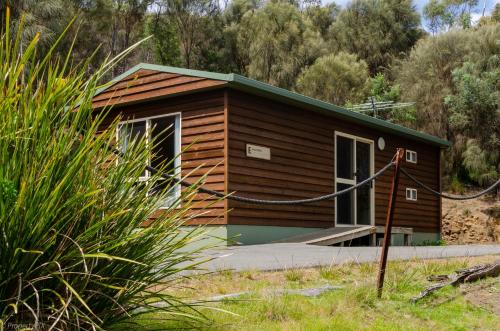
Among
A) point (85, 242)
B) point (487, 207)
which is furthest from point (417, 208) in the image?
point (85, 242)

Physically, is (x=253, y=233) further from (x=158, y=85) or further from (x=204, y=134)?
(x=158, y=85)

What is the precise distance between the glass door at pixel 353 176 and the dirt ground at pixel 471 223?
7.21 metres

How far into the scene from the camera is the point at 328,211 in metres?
12.4

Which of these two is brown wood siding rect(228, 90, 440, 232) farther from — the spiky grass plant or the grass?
the spiky grass plant

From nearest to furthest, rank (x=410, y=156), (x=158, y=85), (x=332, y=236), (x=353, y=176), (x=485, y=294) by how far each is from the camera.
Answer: (x=485, y=294)
(x=158, y=85)
(x=332, y=236)
(x=353, y=176)
(x=410, y=156)

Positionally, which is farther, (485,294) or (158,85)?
(158,85)

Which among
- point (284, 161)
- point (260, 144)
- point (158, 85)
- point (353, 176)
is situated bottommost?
point (353, 176)

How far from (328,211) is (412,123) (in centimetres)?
1394

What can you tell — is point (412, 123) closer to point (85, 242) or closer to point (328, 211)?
point (328, 211)

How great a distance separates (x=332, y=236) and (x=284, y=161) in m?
1.54

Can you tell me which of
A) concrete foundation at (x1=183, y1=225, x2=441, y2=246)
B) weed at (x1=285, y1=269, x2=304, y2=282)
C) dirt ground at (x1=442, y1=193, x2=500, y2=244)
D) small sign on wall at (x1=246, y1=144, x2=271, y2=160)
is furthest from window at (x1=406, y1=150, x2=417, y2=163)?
weed at (x1=285, y1=269, x2=304, y2=282)

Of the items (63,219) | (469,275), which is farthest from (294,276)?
(63,219)

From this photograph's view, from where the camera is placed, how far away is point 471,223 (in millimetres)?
20359

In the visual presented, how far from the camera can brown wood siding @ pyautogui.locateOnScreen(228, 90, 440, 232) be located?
33.8 ft
